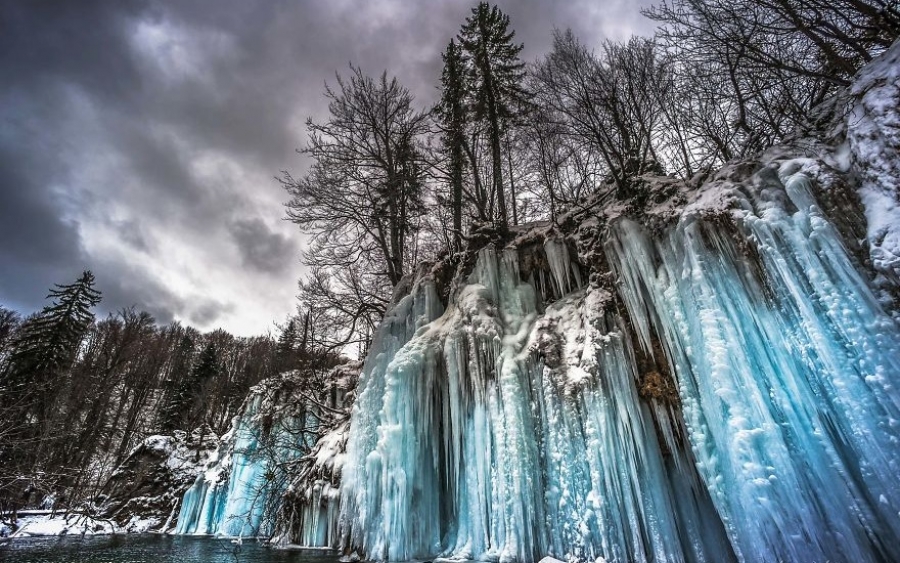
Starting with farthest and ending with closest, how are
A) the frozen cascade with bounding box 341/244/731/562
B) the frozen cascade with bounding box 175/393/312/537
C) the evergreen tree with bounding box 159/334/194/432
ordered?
1. the evergreen tree with bounding box 159/334/194/432
2. the frozen cascade with bounding box 175/393/312/537
3. the frozen cascade with bounding box 341/244/731/562

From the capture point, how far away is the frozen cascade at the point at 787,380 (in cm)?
273

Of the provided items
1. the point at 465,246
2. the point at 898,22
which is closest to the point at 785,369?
the point at 898,22

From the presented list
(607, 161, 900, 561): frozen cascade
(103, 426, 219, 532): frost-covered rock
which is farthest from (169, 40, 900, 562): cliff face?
(103, 426, 219, 532): frost-covered rock

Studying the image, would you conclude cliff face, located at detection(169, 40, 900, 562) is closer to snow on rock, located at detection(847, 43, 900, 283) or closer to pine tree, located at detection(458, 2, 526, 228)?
snow on rock, located at detection(847, 43, 900, 283)

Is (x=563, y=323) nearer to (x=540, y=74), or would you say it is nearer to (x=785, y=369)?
(x=785, y=369)

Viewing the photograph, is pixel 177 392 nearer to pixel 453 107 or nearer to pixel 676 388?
pixel 453 107

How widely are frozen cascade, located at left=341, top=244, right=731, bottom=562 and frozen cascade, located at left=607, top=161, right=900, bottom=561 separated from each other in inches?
26.5

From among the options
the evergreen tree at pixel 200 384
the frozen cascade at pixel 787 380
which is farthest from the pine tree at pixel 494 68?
the evergreen tree at pixel 200 384

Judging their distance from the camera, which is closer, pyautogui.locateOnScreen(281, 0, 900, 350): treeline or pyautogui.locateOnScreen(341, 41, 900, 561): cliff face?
pyautogui.locateOnScreen(341, 41, 900, 561): cliff face

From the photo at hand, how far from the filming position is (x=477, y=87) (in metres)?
11.4

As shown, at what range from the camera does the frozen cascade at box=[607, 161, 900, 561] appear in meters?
2.73

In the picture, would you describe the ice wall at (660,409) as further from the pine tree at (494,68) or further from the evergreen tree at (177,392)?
the evergreen tree at (177,392)

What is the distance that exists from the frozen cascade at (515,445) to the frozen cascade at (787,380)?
2.20 feet

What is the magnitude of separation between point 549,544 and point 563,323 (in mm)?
2709
